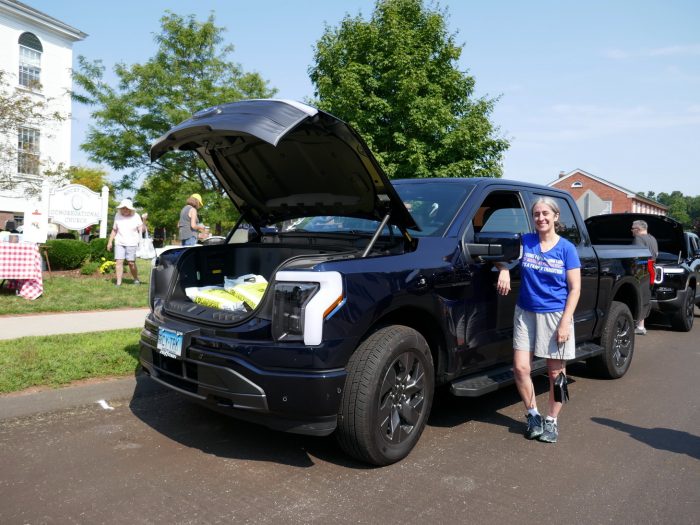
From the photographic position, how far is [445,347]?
3861mm

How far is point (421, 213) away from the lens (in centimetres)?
439

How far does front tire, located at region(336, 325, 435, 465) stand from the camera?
3.21 metres

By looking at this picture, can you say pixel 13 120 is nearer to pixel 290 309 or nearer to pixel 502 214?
pixel 502 214

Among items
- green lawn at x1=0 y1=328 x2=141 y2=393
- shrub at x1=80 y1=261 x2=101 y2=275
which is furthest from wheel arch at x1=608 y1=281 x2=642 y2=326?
shrub at x1=80 y1=261 x2=101 y2=275

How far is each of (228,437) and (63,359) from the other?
2.30 meters

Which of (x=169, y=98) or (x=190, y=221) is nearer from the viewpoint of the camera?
(x=190, y=221)

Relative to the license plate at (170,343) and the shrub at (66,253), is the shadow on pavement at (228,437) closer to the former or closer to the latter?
the license plate at (170,343)

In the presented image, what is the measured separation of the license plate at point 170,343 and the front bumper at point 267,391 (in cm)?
12

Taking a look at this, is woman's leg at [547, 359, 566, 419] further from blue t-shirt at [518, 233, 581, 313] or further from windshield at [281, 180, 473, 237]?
windshield at [281, 180, 473, 237]

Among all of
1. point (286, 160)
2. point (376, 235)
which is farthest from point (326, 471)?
point (286, 160)

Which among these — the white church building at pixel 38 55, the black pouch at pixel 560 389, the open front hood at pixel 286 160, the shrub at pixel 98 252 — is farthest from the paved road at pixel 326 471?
the white church building at pixel 38 55

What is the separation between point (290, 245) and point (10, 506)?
7.91ft

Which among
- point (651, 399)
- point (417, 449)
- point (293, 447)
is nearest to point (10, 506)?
point (293, 447)

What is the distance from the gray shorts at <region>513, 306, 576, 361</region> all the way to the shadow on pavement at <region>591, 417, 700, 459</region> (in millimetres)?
911
